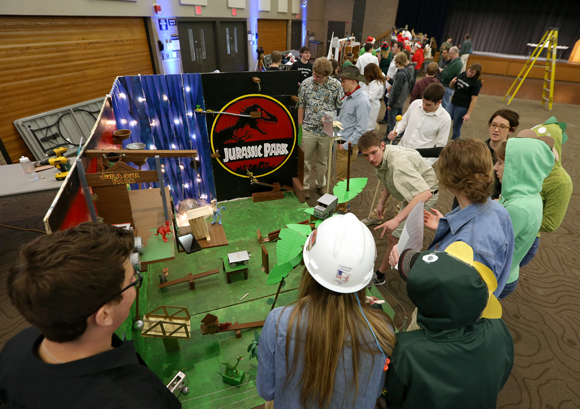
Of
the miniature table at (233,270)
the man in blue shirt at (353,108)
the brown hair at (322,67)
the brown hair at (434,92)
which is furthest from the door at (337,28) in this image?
the miniature table at (233,270)

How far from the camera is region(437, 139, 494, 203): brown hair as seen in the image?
1516 mm

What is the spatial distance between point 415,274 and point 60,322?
1078mm

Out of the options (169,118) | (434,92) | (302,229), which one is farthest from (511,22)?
(302,229)

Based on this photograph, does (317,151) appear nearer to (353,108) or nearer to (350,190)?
(353,108)

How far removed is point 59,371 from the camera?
0.84 m

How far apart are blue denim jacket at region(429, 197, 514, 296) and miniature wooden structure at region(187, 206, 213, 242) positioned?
2312 millimetres

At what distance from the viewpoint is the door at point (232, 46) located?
29.3 ft

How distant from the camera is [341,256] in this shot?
3.74 feet

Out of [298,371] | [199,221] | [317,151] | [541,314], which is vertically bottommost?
[541,314]

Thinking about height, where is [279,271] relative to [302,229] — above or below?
below

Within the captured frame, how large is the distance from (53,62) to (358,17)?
13897 millimetres

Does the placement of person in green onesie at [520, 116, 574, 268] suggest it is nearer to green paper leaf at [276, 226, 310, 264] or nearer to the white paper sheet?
the white paper sheet

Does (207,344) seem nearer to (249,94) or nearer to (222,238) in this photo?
(222,238)

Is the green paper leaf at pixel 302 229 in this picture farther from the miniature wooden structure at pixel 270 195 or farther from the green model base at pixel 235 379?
the miniature wooden structure at pixel 270 195
